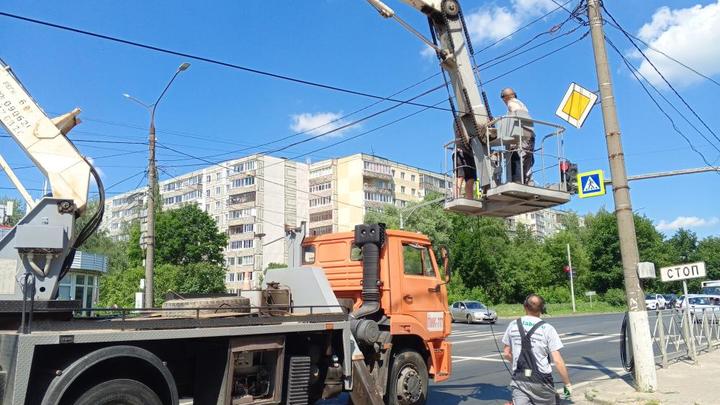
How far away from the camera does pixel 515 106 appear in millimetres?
9273

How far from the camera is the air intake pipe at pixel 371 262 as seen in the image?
7.94 metres

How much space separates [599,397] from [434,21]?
6795 mm

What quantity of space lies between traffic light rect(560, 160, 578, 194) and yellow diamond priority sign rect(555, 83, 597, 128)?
6.30 ft

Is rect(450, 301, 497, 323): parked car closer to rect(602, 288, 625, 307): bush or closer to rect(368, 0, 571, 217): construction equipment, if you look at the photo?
rect(368, 0, 571, 217): construction equipment

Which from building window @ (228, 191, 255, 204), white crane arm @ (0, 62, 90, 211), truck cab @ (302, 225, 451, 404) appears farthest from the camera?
building window @ (228, 191, 255, 204)

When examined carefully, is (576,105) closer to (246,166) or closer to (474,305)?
(474,305)

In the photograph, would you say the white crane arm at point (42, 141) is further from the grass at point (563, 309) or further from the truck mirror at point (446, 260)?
the grass at point (563, 309)

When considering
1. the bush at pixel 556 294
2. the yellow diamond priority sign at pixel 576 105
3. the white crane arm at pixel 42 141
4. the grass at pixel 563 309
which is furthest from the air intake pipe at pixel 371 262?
the bush at pixel 556 294

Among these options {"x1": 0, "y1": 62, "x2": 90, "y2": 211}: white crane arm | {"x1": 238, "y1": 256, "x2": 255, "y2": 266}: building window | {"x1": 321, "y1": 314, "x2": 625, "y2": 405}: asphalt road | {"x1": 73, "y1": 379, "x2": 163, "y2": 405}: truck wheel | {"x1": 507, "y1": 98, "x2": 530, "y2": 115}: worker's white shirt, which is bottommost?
{"x1": 321, "y1": 314, "x2": 625, "y2": 405}: asphalt road

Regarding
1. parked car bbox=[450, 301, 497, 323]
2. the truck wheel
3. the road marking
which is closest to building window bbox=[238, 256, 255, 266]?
parked car bbox=[450, 301, 497, 323]

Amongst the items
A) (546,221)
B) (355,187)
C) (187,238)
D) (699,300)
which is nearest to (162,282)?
(187,238)

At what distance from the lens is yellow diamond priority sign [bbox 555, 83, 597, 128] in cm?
1095

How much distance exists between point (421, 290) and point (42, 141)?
17.6ft

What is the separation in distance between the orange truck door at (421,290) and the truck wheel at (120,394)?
3.96 meters
